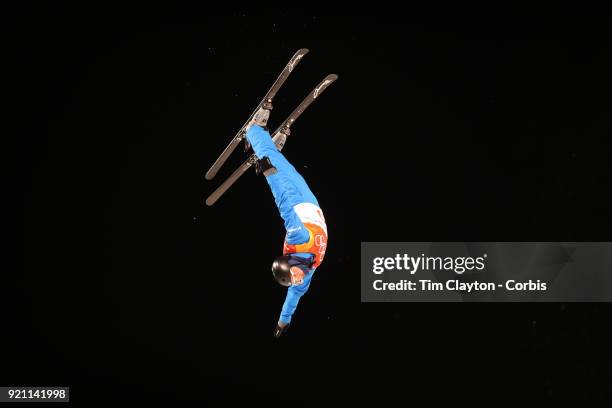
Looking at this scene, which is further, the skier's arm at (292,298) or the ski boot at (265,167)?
the skier's arm at (292,298)

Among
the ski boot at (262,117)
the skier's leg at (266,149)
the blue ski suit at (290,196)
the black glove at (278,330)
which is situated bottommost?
the black glove at (278,330)

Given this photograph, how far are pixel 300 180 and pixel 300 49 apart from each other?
1104 millimetres

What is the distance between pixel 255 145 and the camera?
17.0 ft

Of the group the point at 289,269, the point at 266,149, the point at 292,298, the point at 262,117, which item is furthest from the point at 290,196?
the point at 292,298

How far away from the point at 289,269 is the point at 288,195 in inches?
25.1

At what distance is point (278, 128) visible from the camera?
5492 millimetres

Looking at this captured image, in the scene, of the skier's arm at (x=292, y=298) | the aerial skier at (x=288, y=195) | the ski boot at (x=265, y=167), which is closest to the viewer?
the aerial skier at (x=288, y=195)

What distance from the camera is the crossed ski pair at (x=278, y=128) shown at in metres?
5.27

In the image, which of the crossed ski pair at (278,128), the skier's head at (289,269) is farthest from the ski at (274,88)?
the skier's head at (289,269)

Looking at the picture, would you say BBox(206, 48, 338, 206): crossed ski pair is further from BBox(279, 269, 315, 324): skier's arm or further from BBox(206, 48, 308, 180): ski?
BBox(279, 269, 315, 324): skier's arm

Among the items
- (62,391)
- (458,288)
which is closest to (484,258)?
(458,288)

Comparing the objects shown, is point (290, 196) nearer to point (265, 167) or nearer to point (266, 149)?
point (265, 167)

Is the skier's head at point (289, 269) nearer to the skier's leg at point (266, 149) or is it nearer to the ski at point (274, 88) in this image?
the skier's leg at point (266, 149)

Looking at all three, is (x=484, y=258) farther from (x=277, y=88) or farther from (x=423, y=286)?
(x=277, y=88)
